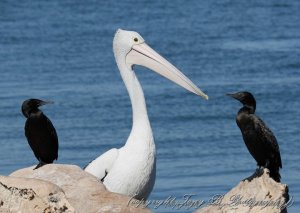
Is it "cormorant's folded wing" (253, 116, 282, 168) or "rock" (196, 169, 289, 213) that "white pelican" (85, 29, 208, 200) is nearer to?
"cormorant's folded wing" (253, 116, 282, 168)

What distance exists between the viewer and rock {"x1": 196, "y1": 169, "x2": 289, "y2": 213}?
6.98m

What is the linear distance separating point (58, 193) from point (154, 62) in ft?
10.1

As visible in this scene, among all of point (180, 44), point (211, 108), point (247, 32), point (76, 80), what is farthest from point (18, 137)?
point (247, 32)

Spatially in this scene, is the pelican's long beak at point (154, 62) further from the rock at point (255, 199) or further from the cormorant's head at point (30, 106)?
the rock at point (255, 199)

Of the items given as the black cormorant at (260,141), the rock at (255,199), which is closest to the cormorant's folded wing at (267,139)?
the black cormorant at (260,141)

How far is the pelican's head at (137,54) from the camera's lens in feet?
28.7

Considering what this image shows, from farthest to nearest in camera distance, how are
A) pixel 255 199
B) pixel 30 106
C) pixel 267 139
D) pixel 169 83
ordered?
pixel 169 83, pixel 30 106, pixel 267 139, pixel 255 199

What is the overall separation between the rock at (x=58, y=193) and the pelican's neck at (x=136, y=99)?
975mm

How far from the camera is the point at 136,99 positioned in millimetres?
8422

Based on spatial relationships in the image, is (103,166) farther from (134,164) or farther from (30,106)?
(30,106)

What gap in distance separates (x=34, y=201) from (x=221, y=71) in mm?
14613

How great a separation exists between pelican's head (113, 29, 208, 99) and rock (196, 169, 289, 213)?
1.59 m

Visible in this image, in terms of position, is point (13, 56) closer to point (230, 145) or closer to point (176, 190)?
point (230, 145)

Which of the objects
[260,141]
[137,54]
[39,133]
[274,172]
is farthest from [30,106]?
[274,172]
